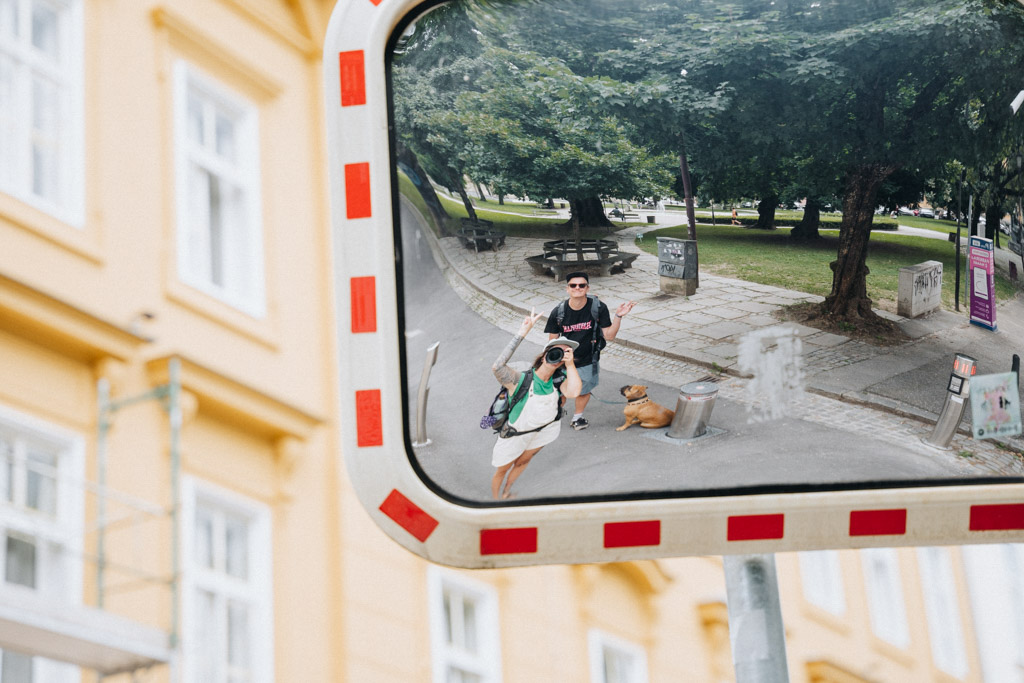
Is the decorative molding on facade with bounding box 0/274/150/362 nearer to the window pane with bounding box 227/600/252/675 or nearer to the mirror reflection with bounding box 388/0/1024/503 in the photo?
the window pane with bounding box 227/600/252/675

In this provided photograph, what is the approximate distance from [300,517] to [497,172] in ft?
17.9

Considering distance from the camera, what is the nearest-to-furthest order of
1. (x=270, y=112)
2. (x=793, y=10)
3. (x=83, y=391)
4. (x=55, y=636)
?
(x=793, y=10), (x=55, y=636), (x=83, y=391), (x=270, y=112)

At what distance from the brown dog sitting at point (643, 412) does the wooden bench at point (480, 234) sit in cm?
31

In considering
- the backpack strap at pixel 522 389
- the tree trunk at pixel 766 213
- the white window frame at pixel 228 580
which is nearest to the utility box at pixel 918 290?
the tree trunk at pixel 766 213

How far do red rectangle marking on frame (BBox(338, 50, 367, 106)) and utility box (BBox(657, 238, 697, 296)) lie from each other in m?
0.53

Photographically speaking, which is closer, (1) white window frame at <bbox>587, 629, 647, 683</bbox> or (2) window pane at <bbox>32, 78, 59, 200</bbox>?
(2) window pane at <bbox>32, 78, 59, 200</bbox>

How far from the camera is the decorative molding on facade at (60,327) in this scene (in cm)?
494

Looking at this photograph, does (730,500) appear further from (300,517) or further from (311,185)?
(311,185)

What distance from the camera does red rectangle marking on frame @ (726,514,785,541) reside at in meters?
1.69

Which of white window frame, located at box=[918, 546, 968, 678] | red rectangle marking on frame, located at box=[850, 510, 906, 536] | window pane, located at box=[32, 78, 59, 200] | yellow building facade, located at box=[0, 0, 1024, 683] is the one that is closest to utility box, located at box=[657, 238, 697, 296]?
red rectangle marking on frame, located at box=[850, 510, 906, 536]

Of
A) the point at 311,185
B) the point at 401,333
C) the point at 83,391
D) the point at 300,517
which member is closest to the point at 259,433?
the point at 300,517

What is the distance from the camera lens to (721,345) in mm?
1698

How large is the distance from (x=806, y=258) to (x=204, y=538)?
511cm

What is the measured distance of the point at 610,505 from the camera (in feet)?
5.58
